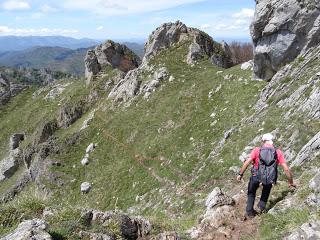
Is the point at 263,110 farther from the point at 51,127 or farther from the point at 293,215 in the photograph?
the point at 51,127

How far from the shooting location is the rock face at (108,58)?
77875 mm

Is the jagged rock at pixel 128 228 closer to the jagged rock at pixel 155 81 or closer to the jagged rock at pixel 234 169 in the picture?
the jagged rock at pixel 234 169

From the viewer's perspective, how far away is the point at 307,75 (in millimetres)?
32219

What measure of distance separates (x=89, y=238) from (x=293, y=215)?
269 inches

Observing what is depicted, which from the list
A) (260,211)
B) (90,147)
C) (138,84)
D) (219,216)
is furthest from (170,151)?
(260,211)

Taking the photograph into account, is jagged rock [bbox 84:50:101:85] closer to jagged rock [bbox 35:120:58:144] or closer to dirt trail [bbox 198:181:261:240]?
jagged rock [bbox 35:120:58:144]

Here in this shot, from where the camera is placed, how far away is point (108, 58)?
259 ft

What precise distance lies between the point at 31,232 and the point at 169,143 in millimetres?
31591

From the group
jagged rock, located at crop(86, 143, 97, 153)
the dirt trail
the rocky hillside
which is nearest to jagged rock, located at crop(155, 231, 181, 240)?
the rocky hillside

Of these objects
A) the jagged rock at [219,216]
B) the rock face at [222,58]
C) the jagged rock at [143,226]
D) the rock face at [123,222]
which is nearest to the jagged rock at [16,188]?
the rock face at [222,58]

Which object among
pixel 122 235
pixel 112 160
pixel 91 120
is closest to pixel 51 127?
pixel 91 120

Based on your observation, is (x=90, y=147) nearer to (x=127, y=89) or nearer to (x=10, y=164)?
(x=127, y=89)

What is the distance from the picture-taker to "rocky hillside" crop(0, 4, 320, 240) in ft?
43.6

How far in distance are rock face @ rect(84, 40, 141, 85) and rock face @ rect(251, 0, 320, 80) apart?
41360mm
